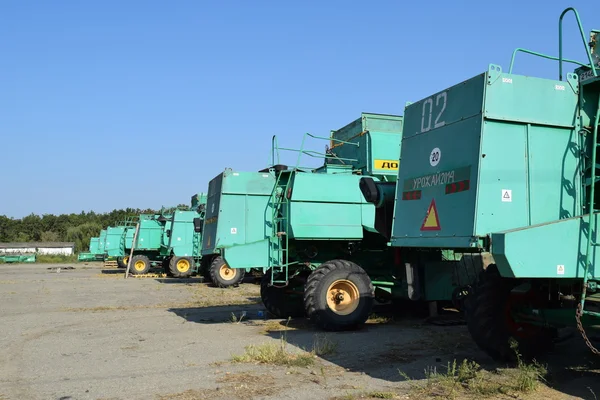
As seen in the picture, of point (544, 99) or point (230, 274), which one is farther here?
point (230, 274)

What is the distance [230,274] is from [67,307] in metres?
7.15

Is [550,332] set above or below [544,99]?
below

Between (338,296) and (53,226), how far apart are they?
96584mm

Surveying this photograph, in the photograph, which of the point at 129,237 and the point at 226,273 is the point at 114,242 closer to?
the point at 129,237

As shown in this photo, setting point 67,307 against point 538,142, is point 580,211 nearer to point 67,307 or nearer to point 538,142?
point 538,142

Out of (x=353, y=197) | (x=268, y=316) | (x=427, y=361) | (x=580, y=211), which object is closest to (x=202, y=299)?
(x=268, y=316)

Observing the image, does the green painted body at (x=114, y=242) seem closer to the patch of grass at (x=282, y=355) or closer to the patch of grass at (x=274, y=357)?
the patch of grass at (x=282, y=355)

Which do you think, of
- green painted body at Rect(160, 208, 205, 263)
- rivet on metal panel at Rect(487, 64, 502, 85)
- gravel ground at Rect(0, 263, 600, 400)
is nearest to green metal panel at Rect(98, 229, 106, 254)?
green painted body at Rect(160, 208, 205, 263)

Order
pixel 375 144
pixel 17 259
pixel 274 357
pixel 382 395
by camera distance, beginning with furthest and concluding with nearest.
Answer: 1. pixel 17 259
2. pixel 375 144
3. pixel 274 357
4. pixel 382 395

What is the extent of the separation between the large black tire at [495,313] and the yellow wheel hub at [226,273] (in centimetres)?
1518

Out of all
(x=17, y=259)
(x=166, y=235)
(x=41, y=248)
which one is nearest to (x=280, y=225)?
(x=166, y=235)

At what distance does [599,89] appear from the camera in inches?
250

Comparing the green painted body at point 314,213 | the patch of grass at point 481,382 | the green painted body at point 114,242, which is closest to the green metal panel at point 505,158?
the patch of grass at point 481,382

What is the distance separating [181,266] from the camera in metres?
27.7
